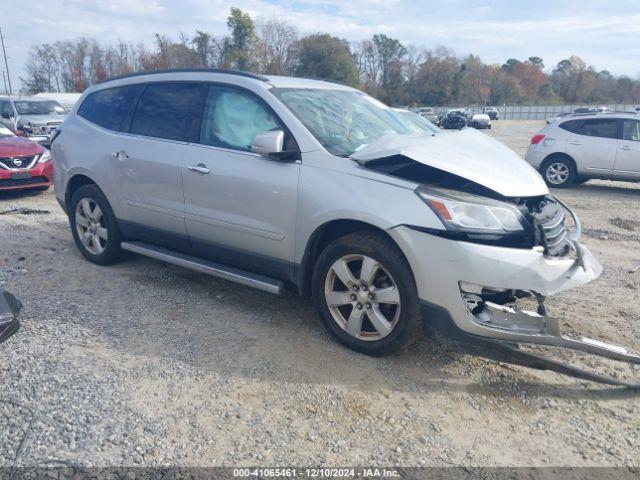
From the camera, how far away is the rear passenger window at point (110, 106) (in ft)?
16.8

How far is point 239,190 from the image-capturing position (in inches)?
160

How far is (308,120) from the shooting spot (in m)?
4.01

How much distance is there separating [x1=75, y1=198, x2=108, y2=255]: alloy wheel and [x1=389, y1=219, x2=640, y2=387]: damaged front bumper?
3343 millimetres

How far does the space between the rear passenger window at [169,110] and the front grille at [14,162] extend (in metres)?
5.52

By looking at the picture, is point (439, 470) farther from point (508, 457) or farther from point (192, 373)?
point (192, 373)

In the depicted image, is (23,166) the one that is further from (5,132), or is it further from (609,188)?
(609,188)

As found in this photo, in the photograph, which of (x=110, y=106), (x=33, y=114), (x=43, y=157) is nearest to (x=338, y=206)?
(x=110, y=106)

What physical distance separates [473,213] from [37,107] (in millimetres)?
18657

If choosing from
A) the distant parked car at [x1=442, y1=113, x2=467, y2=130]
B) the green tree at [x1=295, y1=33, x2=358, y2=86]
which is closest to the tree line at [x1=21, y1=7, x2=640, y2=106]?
the green tree at [x1=295, y1=33, x2=358, y2=86]

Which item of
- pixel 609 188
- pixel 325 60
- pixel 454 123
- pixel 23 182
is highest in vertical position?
pixel 325 60

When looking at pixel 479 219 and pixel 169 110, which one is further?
pixel 169 110

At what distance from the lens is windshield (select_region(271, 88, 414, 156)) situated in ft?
13.0

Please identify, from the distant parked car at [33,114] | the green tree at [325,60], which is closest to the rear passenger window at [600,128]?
the distant parked car at [33,114]

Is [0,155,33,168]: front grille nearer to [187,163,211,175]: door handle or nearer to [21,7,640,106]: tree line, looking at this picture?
[187,163,211,175]: door handle
